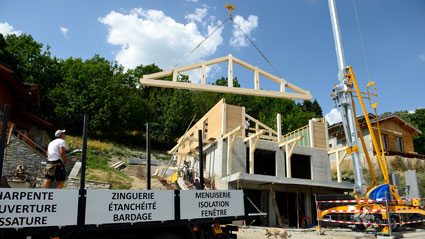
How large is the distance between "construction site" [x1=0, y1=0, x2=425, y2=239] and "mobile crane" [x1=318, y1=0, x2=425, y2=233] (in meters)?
0.04

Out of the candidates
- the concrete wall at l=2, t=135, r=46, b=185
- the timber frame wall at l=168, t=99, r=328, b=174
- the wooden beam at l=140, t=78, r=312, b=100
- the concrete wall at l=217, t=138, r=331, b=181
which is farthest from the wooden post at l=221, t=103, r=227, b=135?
the concrete wall at l=2, t=135, r=46, b=185

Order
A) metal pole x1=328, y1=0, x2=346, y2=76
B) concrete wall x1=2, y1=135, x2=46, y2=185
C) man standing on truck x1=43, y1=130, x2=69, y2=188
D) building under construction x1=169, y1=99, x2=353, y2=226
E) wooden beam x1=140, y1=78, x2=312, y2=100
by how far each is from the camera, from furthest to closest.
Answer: building under construction x1=169, y1=99, x2=353, y2=226 → concrete wall x1=2, y1=135, x2=46, y2=185 → metal pole x1=328, y1=0, x2=346, y2=76 → wooden beam x1=140, y1=78, x2=312, y2=100 → man standing on truck x1=43, y1=130, x2=69, y2=188

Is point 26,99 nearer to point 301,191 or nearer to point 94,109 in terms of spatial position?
point 94,109

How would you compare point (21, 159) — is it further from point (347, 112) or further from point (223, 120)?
point (347, 112)

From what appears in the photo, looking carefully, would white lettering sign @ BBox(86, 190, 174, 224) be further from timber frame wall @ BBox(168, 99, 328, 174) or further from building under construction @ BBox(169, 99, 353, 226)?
timber frame wall @ BBox(168, 99, 328, 174)

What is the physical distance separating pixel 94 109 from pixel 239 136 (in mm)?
26366

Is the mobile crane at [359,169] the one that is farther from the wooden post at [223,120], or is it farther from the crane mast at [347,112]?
the wooden post at [223,120]

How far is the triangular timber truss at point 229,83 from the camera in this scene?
35.4 feet

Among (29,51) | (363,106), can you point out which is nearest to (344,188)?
(363,106)

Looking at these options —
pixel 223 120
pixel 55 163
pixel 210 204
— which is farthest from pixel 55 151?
pixel 223 120

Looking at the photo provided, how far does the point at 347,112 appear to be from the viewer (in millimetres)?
14141

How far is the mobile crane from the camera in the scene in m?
11.7

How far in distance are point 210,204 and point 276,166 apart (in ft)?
47.4

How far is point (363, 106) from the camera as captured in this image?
46.4ft
